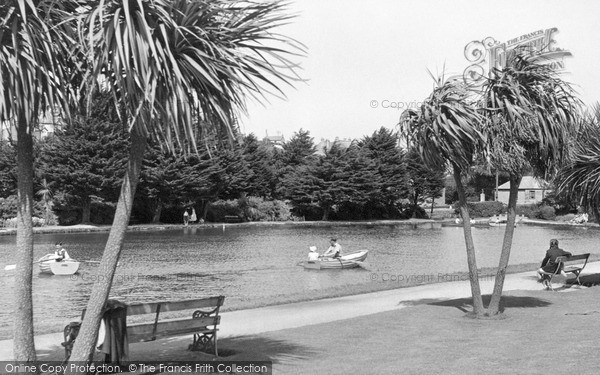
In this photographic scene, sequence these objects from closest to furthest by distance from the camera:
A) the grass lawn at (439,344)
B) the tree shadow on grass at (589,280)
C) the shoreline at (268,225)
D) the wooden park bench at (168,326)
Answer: the grass lawn at (439,344)
the wooden park bench at (168,326)
the tree shadow on grass at (589,280)
the shoreline at (268,225)

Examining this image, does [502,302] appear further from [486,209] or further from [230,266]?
[486,209]

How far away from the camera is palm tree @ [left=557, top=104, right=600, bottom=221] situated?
18828 mm

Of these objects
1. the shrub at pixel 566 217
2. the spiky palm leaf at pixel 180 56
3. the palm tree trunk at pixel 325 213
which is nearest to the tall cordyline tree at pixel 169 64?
the spiky palm leaf at pixel 180 56

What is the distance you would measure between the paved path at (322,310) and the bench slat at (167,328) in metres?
1.48

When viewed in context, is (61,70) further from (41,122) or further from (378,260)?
(378,260)

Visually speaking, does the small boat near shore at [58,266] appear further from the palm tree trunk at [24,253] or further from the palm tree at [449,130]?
the palm tree trunk at [24,253]

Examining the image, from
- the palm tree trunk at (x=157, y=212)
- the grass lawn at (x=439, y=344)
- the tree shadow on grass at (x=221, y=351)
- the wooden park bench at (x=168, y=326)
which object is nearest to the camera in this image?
the grass lawn at (x=439, y=344)

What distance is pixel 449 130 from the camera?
13.5 meters

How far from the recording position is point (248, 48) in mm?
8359

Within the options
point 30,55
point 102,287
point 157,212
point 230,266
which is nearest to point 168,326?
point 102,287

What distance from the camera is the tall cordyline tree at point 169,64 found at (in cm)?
746

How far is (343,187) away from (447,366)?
81.0 m

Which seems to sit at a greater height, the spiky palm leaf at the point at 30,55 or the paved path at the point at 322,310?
the spiky palm leaf at the point at 30,55

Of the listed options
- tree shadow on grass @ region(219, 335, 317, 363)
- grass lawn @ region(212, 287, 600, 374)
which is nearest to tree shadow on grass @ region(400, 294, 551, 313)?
grass lawn @ region(212, 287, 600, 374)
